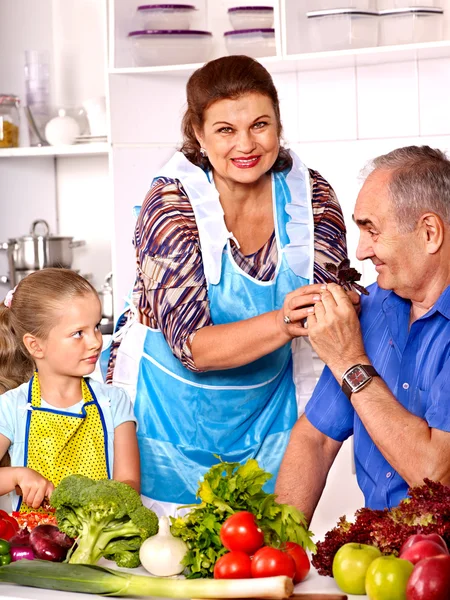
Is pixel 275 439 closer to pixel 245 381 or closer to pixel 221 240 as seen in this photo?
pixel 245 381

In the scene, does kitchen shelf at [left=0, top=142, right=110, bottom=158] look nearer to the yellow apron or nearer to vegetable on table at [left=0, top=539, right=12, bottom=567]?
the yellow apron

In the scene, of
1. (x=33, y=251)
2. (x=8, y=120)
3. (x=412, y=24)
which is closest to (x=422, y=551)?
(x=412, y=24)

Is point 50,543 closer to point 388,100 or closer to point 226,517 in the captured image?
point 226,517

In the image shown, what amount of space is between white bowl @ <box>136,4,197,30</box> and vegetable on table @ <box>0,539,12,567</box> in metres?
2.42

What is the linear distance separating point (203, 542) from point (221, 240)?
3.05 feet

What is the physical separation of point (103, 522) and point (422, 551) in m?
0.50

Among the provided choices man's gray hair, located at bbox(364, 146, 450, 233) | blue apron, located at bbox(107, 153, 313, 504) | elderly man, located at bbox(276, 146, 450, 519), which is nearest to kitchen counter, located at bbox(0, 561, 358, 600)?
elderly man, located at bbox(276, 146, 450, 519)

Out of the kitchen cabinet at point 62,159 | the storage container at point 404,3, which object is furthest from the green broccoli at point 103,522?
the kitchen cabinet at point 62,159

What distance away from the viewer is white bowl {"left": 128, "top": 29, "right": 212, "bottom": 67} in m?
3.47

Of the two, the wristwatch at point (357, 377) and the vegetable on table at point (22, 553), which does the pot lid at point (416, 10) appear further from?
the vegetable on table at point (22, 553)

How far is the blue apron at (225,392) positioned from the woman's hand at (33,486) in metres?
0.47

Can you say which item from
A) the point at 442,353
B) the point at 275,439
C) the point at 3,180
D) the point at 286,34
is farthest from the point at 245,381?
the point at 3,180

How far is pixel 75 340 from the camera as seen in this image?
2053 mm

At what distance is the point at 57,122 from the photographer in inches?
151
